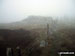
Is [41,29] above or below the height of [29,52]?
above

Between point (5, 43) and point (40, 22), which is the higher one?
point (40, 22)

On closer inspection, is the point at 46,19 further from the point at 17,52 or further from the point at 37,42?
the point at 17,52

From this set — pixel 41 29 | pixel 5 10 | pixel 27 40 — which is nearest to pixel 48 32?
pixel 41 29

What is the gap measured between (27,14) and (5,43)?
3.23ft

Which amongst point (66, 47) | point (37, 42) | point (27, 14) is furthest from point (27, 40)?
point (66, 47)

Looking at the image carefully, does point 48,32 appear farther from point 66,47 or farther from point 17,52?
point 17,52

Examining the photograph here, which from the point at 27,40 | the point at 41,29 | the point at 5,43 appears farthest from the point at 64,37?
the point at 5,43

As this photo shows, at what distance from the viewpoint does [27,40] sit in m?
5.51

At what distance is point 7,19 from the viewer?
18.3 ft

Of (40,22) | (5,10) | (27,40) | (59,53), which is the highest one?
(5,10)

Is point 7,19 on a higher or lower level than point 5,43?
higher

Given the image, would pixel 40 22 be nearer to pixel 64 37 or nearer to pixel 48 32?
pixel 48 32

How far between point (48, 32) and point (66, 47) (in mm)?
623

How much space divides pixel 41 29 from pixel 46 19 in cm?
30
